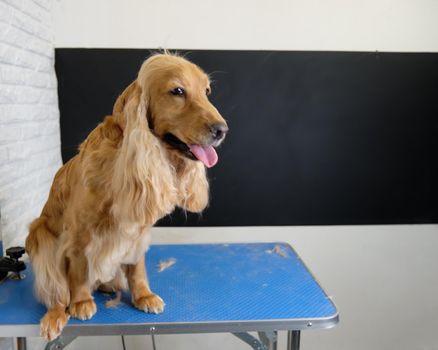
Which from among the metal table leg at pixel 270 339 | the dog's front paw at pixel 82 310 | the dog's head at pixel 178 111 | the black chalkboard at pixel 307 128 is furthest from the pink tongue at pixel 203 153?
the black chalkboard at pixel 307 128

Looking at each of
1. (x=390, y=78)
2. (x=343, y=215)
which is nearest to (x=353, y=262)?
(x=343, y=215)

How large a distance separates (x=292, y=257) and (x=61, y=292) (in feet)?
2.89

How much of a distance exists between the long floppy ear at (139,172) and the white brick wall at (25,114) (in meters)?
0.70

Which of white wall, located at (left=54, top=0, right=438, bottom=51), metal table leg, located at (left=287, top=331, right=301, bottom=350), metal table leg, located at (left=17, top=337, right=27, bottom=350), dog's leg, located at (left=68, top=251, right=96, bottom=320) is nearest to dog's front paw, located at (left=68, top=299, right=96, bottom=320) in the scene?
dog's leg, located at (left=68, top=251, right=96, bottom=320)

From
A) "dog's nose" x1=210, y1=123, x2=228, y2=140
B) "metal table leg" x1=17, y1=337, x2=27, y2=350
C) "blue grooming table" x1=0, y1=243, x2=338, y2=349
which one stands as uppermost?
"dog's nose" x1=210, y1=123, x2=228, y2=140

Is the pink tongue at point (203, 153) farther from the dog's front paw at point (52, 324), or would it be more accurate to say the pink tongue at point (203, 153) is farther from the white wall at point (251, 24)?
the white wall at point (251, 24)

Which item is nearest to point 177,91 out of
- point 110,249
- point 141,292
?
point 110,249

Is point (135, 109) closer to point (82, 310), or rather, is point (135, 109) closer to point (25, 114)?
point (82, 310)

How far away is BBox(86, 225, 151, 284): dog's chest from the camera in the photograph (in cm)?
110

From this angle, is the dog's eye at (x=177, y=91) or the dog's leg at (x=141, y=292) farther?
the dog's leg at (x=141, y=292)

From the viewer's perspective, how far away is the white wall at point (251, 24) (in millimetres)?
1838

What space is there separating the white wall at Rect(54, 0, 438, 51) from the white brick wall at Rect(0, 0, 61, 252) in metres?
0.16

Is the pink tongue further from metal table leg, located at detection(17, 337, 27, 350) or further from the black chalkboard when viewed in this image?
the black chalkboard

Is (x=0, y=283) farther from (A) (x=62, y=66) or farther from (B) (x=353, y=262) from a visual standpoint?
(B) (x=353, y=262)
